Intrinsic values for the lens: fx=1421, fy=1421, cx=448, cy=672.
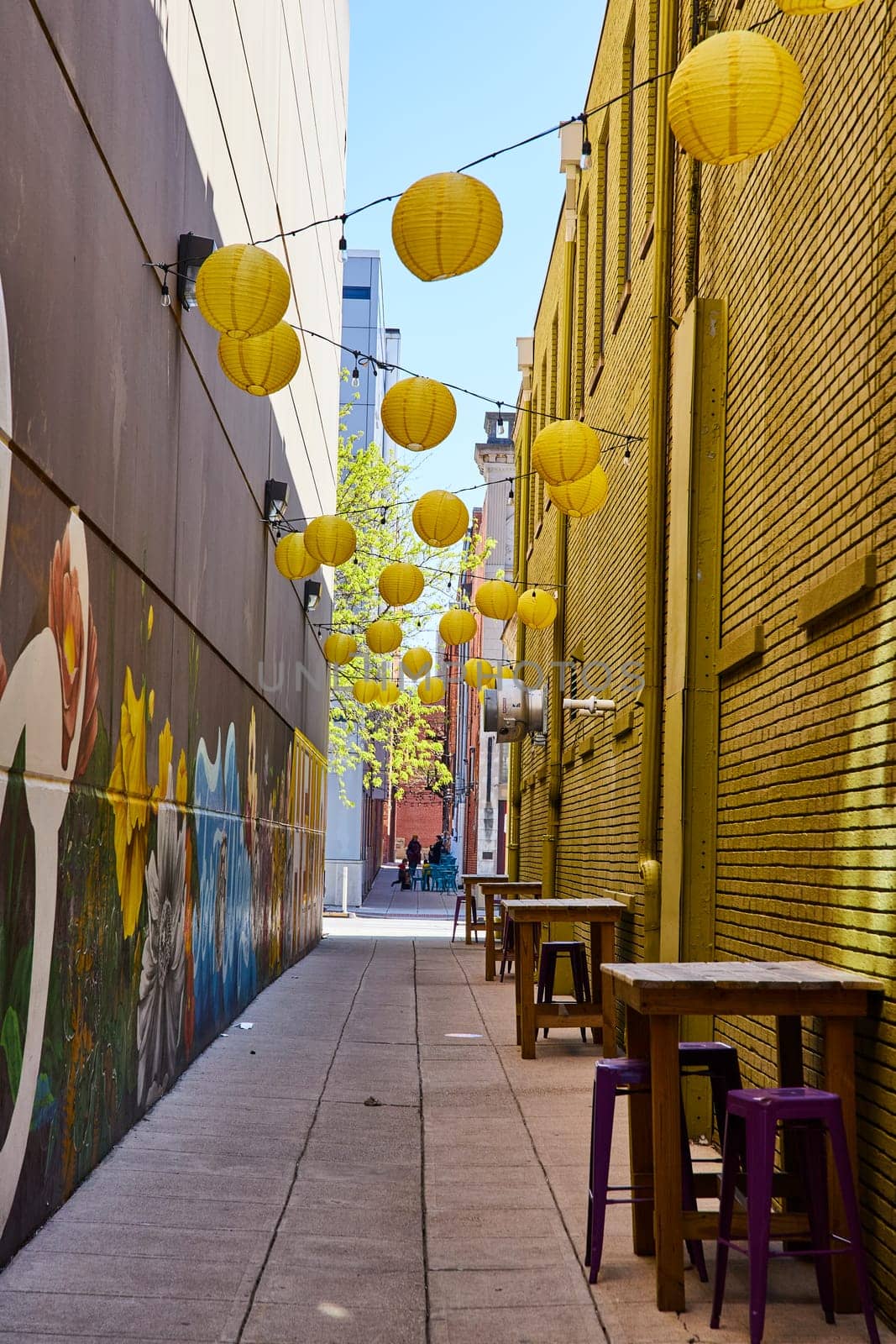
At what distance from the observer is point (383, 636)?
624 inches

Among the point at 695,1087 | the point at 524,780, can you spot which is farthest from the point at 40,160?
the point at 524,780

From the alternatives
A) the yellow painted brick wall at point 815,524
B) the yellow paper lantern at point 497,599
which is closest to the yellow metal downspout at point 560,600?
the yellow paper lantern at point 497,599

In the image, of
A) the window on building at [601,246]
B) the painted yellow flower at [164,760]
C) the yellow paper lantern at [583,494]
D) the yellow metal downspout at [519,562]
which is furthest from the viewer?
the yellow metal downspout at [519,562]

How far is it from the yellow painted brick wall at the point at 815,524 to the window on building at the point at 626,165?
2943 millimetres

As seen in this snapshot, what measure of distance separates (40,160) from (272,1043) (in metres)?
6.90

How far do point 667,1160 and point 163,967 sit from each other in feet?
13.0

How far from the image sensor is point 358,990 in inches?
563

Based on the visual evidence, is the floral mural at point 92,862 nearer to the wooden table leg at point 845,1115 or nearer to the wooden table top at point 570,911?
the wooden table top at point 570,911

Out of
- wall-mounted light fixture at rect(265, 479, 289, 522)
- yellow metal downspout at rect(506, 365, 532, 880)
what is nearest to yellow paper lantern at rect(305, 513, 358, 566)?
wall-mounted light fixture at rect(265, 479, 289, 522)

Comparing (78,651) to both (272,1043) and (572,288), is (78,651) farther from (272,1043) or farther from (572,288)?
(572,288)

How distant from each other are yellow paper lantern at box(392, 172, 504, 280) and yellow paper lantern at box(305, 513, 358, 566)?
515 cm

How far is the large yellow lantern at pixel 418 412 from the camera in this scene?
8.63 m

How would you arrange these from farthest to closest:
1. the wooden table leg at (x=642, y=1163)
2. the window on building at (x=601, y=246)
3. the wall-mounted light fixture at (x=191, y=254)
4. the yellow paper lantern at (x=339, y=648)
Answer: the yellow paper lantern at (x=339, y=648) < the window on building at (x=601, y=246) < the wall-mounted light fixture at (x=191, y=254) < the wooden table leg at (x=642, y=1163)

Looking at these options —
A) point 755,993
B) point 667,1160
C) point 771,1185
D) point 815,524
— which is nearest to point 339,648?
point 815,524
